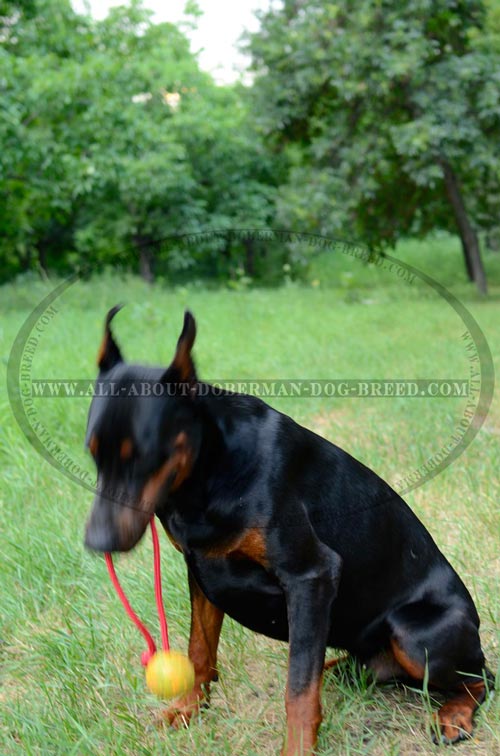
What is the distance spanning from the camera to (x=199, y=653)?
2.38 m

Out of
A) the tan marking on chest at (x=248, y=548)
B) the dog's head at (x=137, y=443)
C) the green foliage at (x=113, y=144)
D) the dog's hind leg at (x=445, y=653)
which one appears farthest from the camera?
the green foliage at (x=113, y=144)

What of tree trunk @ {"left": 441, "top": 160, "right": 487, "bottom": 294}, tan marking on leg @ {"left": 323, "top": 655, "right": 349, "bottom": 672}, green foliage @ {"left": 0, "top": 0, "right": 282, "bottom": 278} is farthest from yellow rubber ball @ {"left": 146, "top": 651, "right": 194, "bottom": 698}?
tree trunk @ {"left": 441, "top": 160, "right": 487, "bottom": 294}

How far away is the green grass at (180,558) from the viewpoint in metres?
2.27

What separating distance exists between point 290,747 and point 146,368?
3.46ft

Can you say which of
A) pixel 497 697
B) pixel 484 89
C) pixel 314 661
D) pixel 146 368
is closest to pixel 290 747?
pixel 314 661

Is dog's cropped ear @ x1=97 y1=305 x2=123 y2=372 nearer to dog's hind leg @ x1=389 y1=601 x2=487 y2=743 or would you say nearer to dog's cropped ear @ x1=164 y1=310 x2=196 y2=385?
dog's cropped ear @ x1=164 y1=310 x2=196 y2=385

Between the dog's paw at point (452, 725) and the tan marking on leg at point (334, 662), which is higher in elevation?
the dog's paw at point (452, 725)

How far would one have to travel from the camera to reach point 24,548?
348cm

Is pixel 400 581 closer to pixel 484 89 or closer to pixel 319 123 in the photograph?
pixel 484 89

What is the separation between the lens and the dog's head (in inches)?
68.1

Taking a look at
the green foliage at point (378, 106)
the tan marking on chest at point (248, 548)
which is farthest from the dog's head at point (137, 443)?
the green foliage at point (378, 106)

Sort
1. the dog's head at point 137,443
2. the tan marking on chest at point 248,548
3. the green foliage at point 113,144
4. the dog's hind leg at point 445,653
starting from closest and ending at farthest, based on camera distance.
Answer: the dog's head at point 137,443, the tan marking on chest at point 248,548, the dog's hind leg at point 445,653, the green foliage at point 113,144

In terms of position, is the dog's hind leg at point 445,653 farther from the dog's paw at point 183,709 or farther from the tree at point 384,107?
the tree at point 384,107

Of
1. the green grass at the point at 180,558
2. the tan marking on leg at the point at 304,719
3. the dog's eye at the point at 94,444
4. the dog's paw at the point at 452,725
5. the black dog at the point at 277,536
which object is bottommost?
the green grass at the point at 180,558
